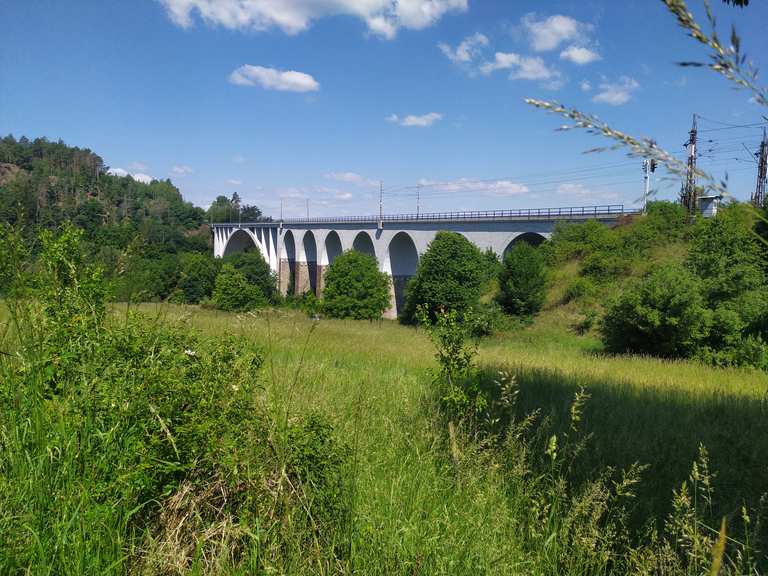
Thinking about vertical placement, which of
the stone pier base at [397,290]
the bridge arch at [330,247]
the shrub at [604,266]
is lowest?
the stone pier base at [397,290]

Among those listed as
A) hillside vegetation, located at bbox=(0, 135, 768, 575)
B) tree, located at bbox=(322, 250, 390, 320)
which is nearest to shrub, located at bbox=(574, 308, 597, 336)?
hillside vegetation, located at bbox=(0, 135, 768, 575)

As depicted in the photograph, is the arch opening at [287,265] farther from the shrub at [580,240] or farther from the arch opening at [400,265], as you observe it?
the shrub at [580,240]

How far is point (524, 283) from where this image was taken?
2809 cm

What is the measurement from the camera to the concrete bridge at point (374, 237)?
34.7 meters

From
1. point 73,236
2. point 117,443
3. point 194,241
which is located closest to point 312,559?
point 117,443

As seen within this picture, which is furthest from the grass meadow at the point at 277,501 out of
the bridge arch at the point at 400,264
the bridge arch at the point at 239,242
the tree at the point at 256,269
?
the bridge arch at the point at 239,242

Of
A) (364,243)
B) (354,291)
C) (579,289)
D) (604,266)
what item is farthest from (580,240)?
(364,243)

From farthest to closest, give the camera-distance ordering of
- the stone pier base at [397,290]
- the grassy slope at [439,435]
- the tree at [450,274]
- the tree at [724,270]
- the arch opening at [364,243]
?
1. the arch opening at [364,243]
2. the stone pier base at [397,290]
3. the tree at [450,274]
4. the tree at [724,270]
5. the grassy slope at [439,435]

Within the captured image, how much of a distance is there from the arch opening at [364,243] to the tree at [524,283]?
23100 mm

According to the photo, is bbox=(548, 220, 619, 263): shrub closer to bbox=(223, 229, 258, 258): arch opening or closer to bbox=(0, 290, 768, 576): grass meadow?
bbox=(0, 290, 768, 576): grass meadow

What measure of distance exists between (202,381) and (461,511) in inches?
50.3

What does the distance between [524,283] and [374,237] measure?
23810mm

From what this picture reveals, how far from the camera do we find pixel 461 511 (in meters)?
2.28

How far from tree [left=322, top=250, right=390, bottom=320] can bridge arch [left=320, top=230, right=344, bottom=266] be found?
1346 cm
